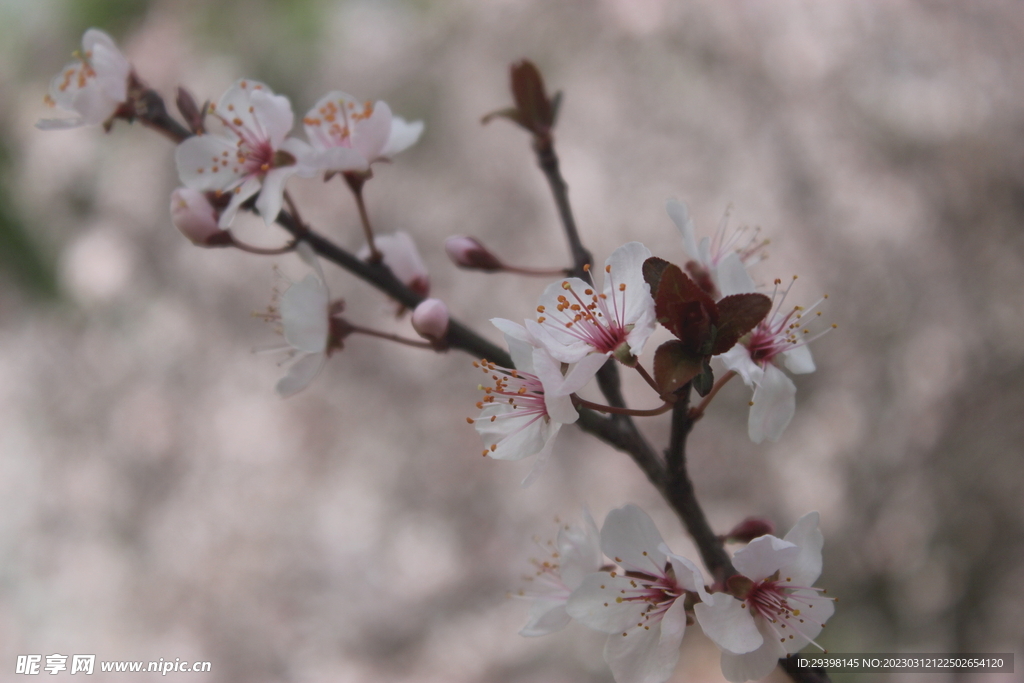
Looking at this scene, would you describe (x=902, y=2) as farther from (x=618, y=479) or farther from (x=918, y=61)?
(x=618, y=479)

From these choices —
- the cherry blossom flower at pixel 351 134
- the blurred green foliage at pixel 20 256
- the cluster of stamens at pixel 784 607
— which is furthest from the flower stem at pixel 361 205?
the blurred green foliage at pixel 20 256

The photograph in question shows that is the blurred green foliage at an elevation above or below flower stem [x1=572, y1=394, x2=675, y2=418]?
above

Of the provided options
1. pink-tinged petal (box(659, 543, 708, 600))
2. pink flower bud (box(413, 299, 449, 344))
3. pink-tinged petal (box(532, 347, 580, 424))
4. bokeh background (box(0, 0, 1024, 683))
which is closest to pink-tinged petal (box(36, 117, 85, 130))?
pink flower bud (box(413, 299, 449, 344))

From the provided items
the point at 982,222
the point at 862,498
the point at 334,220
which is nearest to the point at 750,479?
the point at 862,498

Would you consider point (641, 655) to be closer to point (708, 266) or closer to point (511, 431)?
point (511, 431)

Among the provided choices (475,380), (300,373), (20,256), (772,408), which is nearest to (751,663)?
(772,408)

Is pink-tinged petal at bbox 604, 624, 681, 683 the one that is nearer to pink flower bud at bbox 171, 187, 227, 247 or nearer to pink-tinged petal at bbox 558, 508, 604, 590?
pink-tinged petal at bbox 558, 508, 604, 590
